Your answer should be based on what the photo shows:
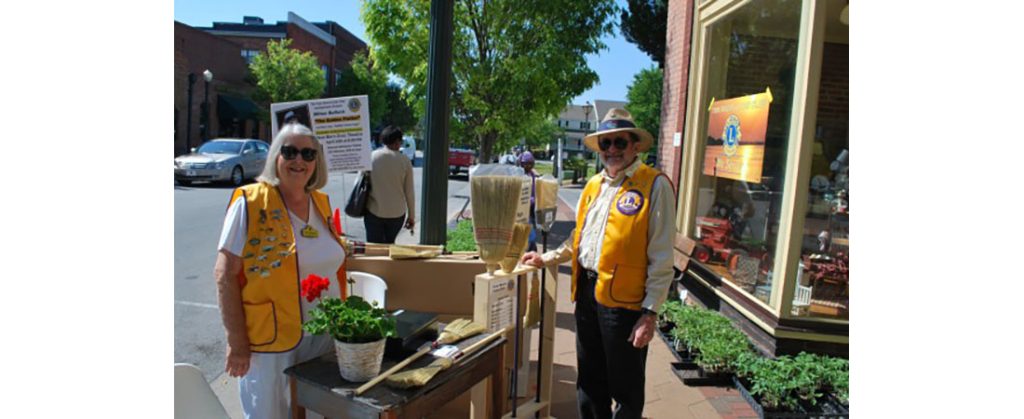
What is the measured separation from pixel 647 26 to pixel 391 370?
13.9 meters

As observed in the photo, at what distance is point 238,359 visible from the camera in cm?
221

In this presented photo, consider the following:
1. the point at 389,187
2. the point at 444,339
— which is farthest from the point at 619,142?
the point at 389,187

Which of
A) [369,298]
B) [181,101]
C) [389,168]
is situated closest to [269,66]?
[181,101]

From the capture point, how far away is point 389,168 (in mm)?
5594

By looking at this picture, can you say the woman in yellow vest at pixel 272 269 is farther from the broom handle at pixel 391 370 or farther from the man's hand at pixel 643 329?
the man's hand at pixel 643 329

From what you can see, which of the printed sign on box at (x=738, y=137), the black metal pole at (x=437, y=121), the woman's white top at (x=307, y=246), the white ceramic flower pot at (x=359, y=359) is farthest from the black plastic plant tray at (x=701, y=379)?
the white ceramic flower pot at (x=359, y=359)

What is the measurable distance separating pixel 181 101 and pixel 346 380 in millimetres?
29678

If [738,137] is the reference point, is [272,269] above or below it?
below

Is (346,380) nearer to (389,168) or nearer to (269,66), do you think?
(389,168)

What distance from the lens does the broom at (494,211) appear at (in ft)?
8.29

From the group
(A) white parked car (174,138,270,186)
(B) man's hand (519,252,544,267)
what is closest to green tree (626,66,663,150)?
(A) white parked car (174,138,270,186)

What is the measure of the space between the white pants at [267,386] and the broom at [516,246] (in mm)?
897

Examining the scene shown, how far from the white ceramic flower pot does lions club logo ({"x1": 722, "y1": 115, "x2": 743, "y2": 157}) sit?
14.2 ft

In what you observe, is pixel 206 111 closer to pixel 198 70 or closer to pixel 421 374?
pixel 198 70
